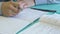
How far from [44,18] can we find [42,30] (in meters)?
0.10

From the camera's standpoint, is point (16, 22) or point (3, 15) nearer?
point (16, 22)

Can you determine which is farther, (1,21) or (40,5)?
(40,5)

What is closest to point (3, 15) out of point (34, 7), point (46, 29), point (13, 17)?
point (13, 17)

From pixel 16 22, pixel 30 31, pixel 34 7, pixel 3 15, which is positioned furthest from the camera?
pixel 34 7

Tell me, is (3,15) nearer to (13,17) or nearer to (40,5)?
(13,17)

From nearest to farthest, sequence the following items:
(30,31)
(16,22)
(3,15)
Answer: (30,31), (16,22), (3,15)

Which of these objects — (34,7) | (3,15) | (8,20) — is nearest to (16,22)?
(8,20)

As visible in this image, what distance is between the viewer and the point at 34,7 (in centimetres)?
93

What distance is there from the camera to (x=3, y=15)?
81cm

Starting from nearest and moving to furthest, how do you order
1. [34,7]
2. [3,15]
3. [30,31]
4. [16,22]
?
1. [30,31]
2. [16,22]
3. [3,15]
4. [34,7]

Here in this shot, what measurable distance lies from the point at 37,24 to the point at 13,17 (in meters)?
0.21

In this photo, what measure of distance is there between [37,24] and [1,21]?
0.75 ft

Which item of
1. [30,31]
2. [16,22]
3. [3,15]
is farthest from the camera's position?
[3,15]

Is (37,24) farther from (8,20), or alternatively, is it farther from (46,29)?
(8,20)
